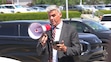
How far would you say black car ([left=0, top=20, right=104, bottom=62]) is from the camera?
906 cm

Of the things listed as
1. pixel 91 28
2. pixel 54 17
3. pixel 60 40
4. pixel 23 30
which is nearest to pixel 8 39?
pixel 23 30

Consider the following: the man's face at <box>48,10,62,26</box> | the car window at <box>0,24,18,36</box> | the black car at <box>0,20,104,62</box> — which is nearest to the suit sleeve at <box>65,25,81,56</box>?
the man's face at <box>48,10,62,26</box>

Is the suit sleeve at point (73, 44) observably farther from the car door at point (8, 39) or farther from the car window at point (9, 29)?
the car window at point (9, 29)

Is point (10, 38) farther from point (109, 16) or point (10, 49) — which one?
point (109, 16)

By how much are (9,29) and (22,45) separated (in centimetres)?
76

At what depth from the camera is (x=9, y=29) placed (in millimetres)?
9641

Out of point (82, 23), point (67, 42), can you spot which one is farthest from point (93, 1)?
point (67, 42)

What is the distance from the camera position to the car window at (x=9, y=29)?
951 centimetres

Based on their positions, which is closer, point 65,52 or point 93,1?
point 65,52

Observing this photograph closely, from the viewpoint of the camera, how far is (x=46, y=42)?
146 inches

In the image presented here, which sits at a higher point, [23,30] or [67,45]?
[67,45]

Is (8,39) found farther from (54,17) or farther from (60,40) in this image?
(60,40)

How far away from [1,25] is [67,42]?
6132 millimetres

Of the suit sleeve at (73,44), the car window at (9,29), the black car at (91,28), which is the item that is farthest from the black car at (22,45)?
the suit sleeve at (73,44)
